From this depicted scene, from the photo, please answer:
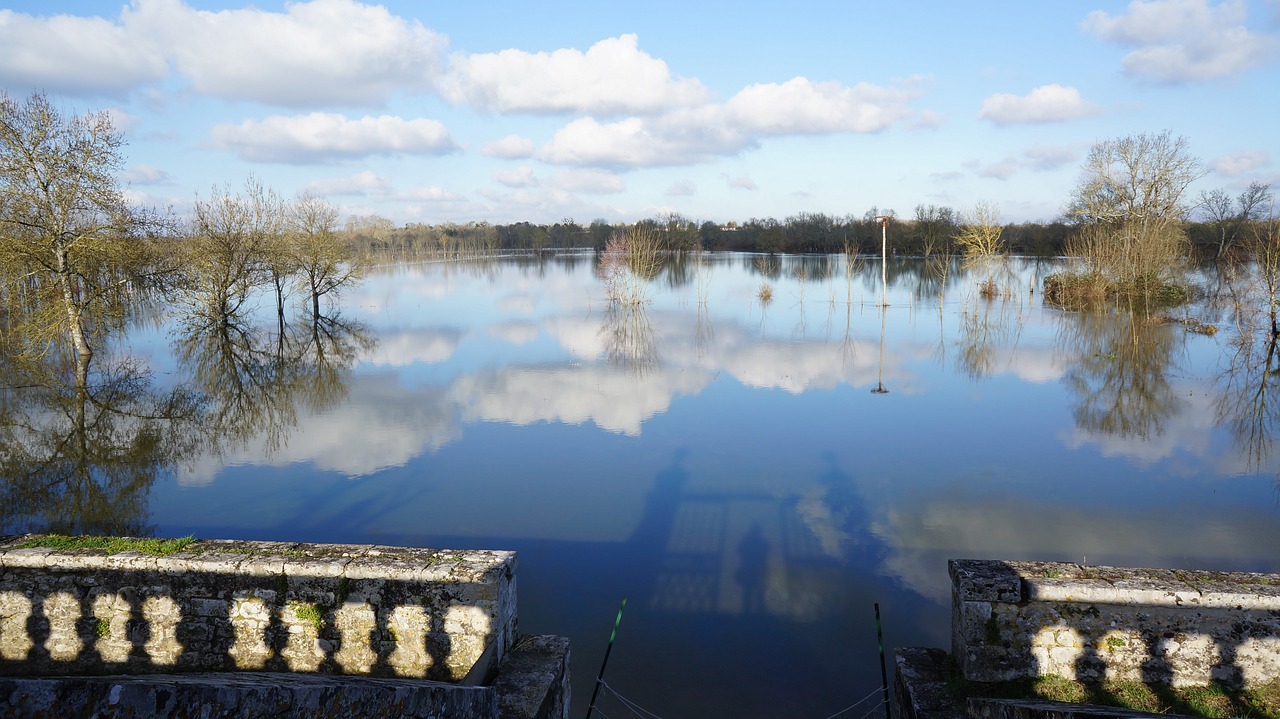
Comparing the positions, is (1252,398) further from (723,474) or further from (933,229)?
(933,229)

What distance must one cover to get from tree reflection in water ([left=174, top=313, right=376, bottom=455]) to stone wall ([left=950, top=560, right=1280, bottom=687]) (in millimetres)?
10758

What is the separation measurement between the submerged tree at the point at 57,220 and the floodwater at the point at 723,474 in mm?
2387

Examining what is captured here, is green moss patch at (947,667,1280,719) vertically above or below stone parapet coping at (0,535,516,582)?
below

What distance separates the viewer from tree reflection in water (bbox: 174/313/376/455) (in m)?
13.1

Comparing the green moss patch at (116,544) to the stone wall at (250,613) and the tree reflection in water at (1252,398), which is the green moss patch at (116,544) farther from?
the tree reflection in water at (1252,398)

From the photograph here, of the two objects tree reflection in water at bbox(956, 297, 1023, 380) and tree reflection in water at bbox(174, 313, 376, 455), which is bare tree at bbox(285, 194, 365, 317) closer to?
tree reflection in water at bbox(174, 313, 376, 455)

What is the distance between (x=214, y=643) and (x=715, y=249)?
83388mm

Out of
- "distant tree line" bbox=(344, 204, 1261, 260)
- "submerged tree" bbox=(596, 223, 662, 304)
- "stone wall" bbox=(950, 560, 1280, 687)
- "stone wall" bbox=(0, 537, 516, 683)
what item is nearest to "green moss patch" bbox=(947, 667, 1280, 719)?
"stone wall" bbox=(950, 560, 1280, 687)

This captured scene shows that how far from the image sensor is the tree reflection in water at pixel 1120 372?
1281 cm

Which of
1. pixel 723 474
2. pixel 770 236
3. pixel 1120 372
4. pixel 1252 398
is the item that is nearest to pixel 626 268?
pixel 1120 372

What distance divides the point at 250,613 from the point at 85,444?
9.46 meters

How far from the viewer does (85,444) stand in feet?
37.7

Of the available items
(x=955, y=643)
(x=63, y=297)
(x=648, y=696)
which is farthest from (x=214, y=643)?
(x=63, y=297)

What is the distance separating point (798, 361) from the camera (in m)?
18.5
